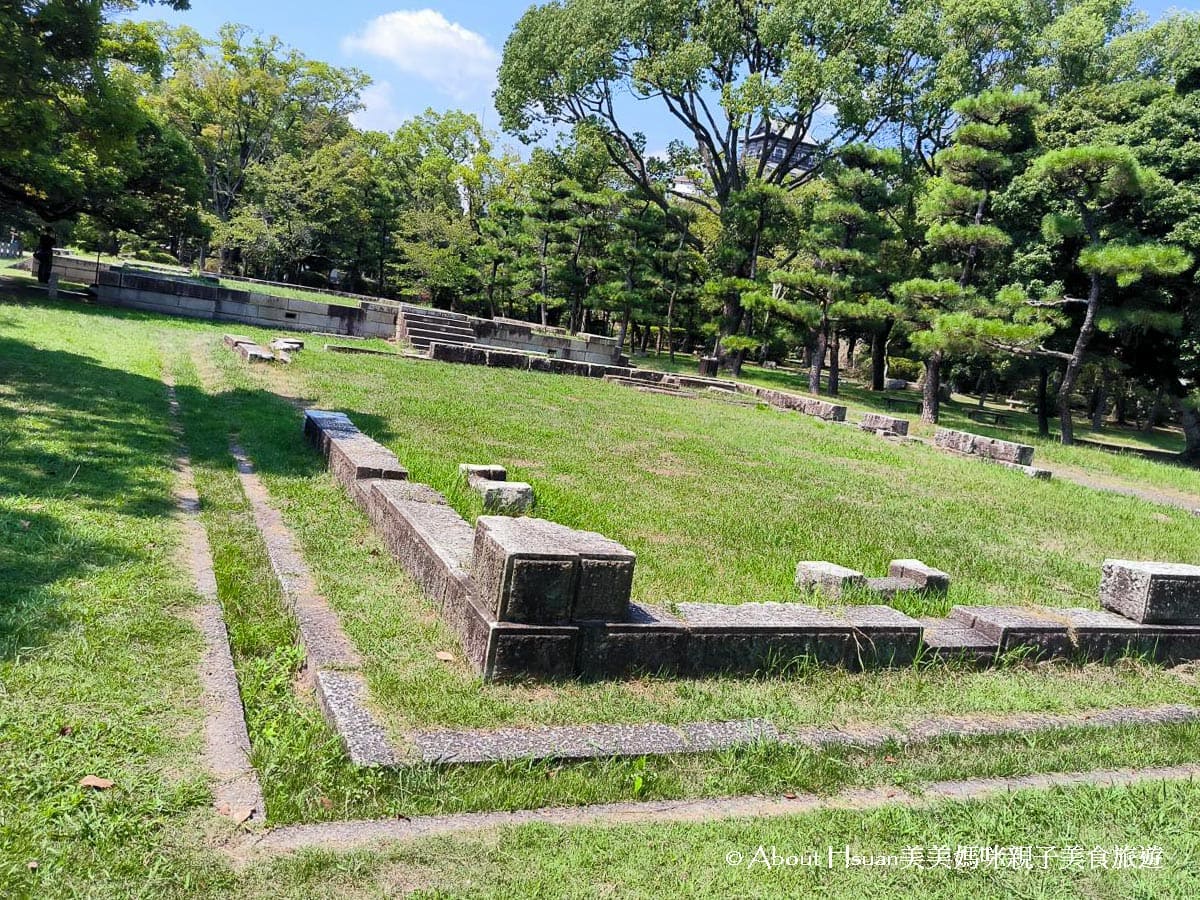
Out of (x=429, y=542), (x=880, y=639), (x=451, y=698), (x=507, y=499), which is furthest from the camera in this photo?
(x=507, y=499)

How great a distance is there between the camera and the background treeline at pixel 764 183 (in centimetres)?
1574

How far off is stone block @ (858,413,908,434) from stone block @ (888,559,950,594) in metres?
10.9

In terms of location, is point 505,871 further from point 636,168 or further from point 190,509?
point 636,168

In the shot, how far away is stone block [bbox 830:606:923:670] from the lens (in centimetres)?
398

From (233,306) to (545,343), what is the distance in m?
8.54

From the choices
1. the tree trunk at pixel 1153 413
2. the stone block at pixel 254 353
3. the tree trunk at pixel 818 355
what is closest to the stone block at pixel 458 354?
the stone block at pixel 254 353

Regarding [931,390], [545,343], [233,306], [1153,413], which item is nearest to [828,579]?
[931,390]

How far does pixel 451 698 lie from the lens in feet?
10.4

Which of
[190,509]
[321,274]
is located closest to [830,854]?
[190,509]

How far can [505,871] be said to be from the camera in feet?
7.50

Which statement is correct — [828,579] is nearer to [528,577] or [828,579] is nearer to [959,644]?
[959,644]

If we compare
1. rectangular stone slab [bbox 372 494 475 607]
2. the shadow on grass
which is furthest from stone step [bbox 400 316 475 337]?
rectangular stone slab [bbox 372 494 475 607]

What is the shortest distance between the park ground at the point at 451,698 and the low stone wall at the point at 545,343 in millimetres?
15477

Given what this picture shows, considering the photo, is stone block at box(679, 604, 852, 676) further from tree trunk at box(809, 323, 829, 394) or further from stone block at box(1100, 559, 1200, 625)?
tree trunk at box(809, 323, 829, 394)
